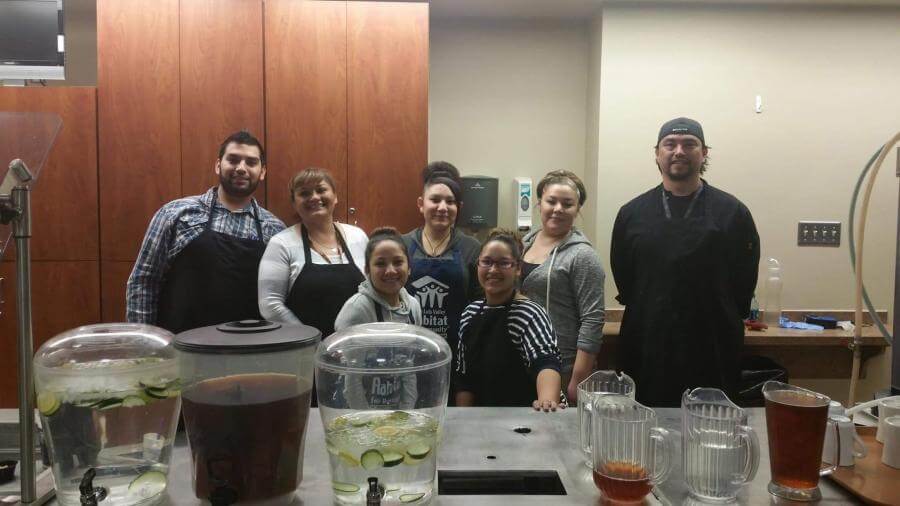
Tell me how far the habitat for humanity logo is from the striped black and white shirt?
42 cm

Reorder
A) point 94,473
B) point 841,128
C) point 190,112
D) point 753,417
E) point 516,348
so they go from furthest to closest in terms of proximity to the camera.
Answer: point 841,128, point 190,112, point 516,348, point 753,417, point 94,473

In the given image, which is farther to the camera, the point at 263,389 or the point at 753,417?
the point at 753,417

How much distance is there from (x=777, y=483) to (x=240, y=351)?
2.94 feet

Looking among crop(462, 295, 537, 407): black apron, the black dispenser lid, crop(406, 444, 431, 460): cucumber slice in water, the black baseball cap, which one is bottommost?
crop(462, 295, 537, 407): black apron

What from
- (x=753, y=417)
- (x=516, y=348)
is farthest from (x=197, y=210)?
(x=753, y=417)

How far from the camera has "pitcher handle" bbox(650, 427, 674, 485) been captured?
93 centimetres

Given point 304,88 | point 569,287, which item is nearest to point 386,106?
point 304,88

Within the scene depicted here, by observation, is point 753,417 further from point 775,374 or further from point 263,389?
point 775,374

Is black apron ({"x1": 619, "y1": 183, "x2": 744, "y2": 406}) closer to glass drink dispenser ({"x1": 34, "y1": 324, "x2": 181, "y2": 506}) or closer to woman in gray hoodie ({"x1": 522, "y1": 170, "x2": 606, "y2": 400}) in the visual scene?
woman in gray hoodie ({"x1": 522, "y1": 170, "x2": 606, "y2": 400})

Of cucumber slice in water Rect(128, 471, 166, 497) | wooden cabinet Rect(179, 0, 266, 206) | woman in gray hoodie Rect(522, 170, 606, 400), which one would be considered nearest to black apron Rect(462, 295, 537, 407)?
woman in gray hoodie Rect(522, 170, 606, 400)

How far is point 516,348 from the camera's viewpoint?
1749 mm

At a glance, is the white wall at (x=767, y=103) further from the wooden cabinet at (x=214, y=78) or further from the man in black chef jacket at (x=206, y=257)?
the man in black chef jacket at (x=206, y=257)

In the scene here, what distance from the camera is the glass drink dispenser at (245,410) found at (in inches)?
35.4

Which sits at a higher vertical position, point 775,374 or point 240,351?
point 240,351
